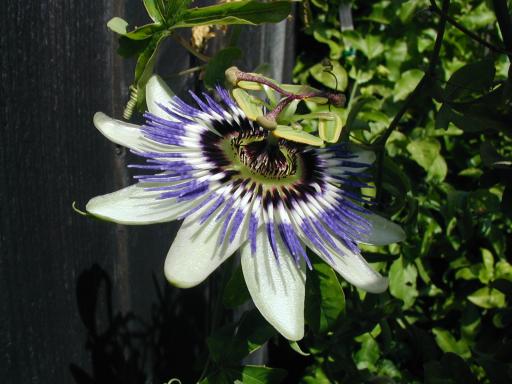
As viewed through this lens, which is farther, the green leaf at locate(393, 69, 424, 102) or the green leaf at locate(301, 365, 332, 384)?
the green leaf at locate(393, 69, 424, 102)

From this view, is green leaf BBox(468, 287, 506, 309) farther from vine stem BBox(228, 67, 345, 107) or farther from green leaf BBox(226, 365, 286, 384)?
vine stem BBox(228, 67, 345, 107)

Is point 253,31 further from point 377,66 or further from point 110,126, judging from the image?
point 110,126

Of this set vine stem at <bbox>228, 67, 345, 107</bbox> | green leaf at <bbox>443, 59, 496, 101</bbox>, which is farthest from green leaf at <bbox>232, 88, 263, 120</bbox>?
green leaf at <bbox>443, 59, 496, 101</bbox>

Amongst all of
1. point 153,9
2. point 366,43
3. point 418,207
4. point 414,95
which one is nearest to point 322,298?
point 414,95

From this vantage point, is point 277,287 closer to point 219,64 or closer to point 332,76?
point 219,64

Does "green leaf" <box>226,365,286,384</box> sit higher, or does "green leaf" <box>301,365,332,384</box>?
"green leaf" <box>226,365,286,384</box>

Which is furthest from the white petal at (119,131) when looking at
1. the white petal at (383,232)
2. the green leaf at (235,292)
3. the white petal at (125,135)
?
the white petal at (383,232)

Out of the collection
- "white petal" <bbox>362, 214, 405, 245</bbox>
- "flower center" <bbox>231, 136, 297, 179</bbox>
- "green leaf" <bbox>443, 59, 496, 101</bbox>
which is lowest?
"white petal" <bbox>362, 214, 405, 245</bbox>
